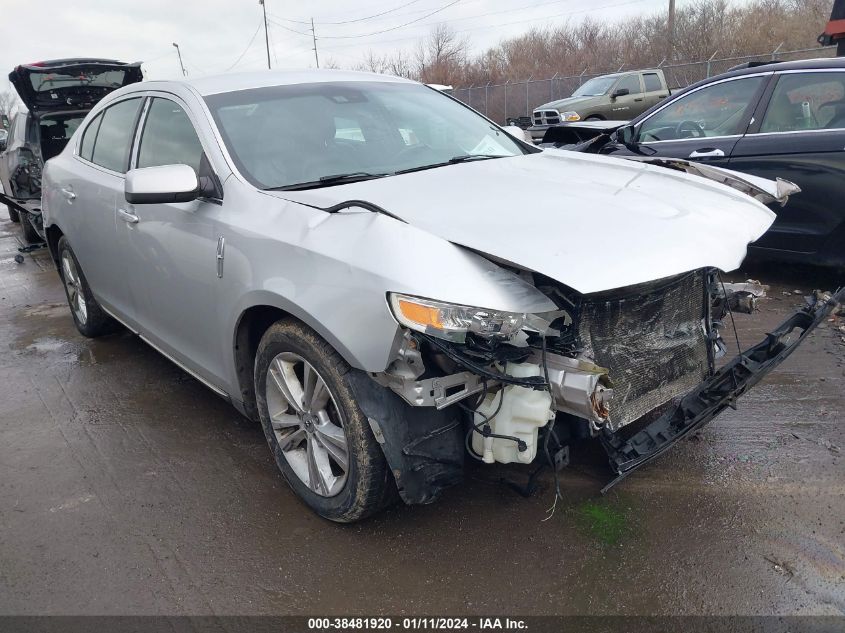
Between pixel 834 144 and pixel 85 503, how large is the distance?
205 inches

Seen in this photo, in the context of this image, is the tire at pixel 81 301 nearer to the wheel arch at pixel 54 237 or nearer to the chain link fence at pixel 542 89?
the wheel arch at pixel 54 237

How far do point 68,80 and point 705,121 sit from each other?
7253 mm

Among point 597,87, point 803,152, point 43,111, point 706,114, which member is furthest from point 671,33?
point 803,152

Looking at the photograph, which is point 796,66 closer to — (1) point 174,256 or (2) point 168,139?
(2) point 168,139

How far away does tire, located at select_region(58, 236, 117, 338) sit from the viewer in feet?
15.9

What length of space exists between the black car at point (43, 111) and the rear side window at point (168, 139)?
4.98m

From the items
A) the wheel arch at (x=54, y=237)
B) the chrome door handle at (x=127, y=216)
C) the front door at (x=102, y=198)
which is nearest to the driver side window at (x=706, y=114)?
the front door at (x=102, y=198)

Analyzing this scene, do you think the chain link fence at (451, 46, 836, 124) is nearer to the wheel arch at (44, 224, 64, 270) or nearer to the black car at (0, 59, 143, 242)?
the black car at (0, 59, 143, 242)

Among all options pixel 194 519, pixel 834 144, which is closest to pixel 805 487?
pixel 194 519

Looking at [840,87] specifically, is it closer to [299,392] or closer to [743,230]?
[743,230]

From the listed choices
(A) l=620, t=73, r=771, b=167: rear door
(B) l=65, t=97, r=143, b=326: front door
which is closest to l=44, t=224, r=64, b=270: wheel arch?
(B) l=65, t=97, r=143, b=326: front door

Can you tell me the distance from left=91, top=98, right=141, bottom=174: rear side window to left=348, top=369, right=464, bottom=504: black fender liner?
2453mm

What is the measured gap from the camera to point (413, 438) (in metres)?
2.33

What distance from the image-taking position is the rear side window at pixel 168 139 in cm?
323
